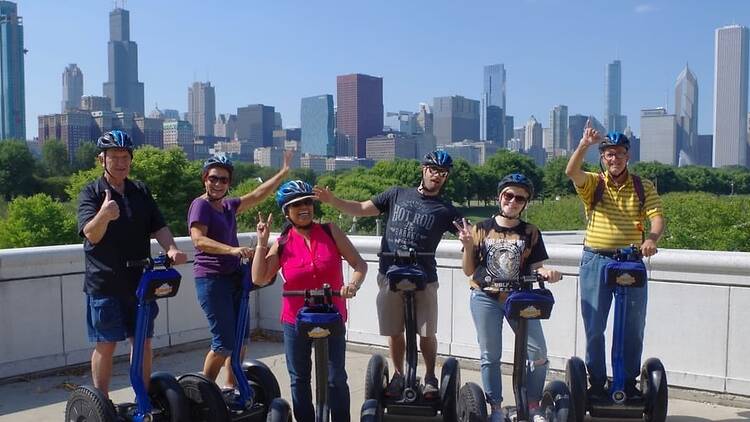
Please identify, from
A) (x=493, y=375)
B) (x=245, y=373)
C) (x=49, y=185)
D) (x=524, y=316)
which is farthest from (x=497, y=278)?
(x=49, y=185)

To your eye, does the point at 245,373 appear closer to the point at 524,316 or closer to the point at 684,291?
the point at 524,316

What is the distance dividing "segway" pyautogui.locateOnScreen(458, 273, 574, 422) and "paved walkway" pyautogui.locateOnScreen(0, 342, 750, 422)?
0.50 m

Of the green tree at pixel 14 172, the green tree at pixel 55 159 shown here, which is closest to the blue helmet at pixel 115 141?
the green tree at pixel 14 172

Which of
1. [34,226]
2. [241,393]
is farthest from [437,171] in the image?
[34,226]

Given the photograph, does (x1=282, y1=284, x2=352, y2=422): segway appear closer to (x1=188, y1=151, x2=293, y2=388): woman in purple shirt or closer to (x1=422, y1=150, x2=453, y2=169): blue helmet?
(x1=188, y1=151, x2=293, y2=388): woman in purple shirt

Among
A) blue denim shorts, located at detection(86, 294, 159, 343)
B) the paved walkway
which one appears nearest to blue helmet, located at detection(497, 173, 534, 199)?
the paved walkway

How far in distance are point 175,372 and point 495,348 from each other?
11.8ft

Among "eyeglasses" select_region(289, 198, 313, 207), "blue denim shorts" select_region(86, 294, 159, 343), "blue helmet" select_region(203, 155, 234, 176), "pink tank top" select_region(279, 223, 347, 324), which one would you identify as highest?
"blue helmet" select_region(203, 155, 234, 176)

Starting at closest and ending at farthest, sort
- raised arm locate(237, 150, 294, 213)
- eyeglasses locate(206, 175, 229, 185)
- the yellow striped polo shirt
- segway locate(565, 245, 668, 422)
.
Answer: segway locate(565, 245, 668, 422)
eyeglasses locate(206, 175, 229, 185)
the yellow striped polo shirt
raised arm locate(237, 150, 294, 213)

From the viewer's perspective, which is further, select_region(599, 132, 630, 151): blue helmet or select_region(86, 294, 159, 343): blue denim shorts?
select_region(599, 132, 630, 151): blue helmet

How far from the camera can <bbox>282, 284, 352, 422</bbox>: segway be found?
13.6ft

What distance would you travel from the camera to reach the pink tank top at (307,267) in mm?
4426

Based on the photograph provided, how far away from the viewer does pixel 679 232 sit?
1747 cm

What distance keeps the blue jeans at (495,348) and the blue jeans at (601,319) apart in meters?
0.62
